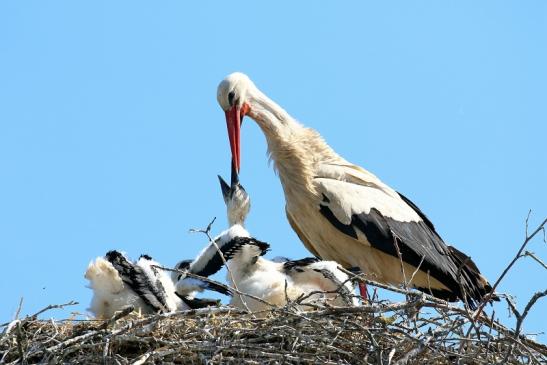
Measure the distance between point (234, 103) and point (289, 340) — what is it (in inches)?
118

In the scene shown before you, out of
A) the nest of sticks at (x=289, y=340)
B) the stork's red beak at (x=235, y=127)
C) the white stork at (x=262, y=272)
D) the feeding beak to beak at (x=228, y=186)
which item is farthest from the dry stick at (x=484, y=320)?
the stork's red beak at (x=235, y=127)

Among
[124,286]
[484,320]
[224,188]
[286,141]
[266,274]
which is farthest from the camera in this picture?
[286,141]

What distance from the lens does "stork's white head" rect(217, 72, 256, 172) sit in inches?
362

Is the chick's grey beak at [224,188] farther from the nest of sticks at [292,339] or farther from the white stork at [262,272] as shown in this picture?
the nest of sticks at [292,339]

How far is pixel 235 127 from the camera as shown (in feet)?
30.3

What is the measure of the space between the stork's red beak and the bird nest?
2.61 m

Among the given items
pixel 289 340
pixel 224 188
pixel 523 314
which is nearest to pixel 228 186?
pixel 224 188

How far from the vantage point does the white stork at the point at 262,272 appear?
750 centimetres

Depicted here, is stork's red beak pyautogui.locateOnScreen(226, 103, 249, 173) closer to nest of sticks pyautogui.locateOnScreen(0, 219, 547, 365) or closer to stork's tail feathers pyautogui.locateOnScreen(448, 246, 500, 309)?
stork's tail feathers pyautogui.locateOnScreen(448, 246, 500, 309)

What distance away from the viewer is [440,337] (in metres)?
6.45

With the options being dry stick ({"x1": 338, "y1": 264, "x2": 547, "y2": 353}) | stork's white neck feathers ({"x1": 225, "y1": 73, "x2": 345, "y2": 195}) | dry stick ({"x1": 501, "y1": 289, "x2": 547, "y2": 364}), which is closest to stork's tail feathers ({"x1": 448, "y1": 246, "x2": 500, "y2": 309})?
stork's white neck feathers ({"x1": 225, "y1": 73, "x2": 345, "y2": 195})

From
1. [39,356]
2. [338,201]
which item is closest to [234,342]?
[39,356]

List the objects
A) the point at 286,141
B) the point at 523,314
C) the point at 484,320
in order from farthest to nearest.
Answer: the point at 286,141 < the point at 484,320 < the point at 523,314

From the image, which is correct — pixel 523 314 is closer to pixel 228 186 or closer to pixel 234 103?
pixel 228 186
